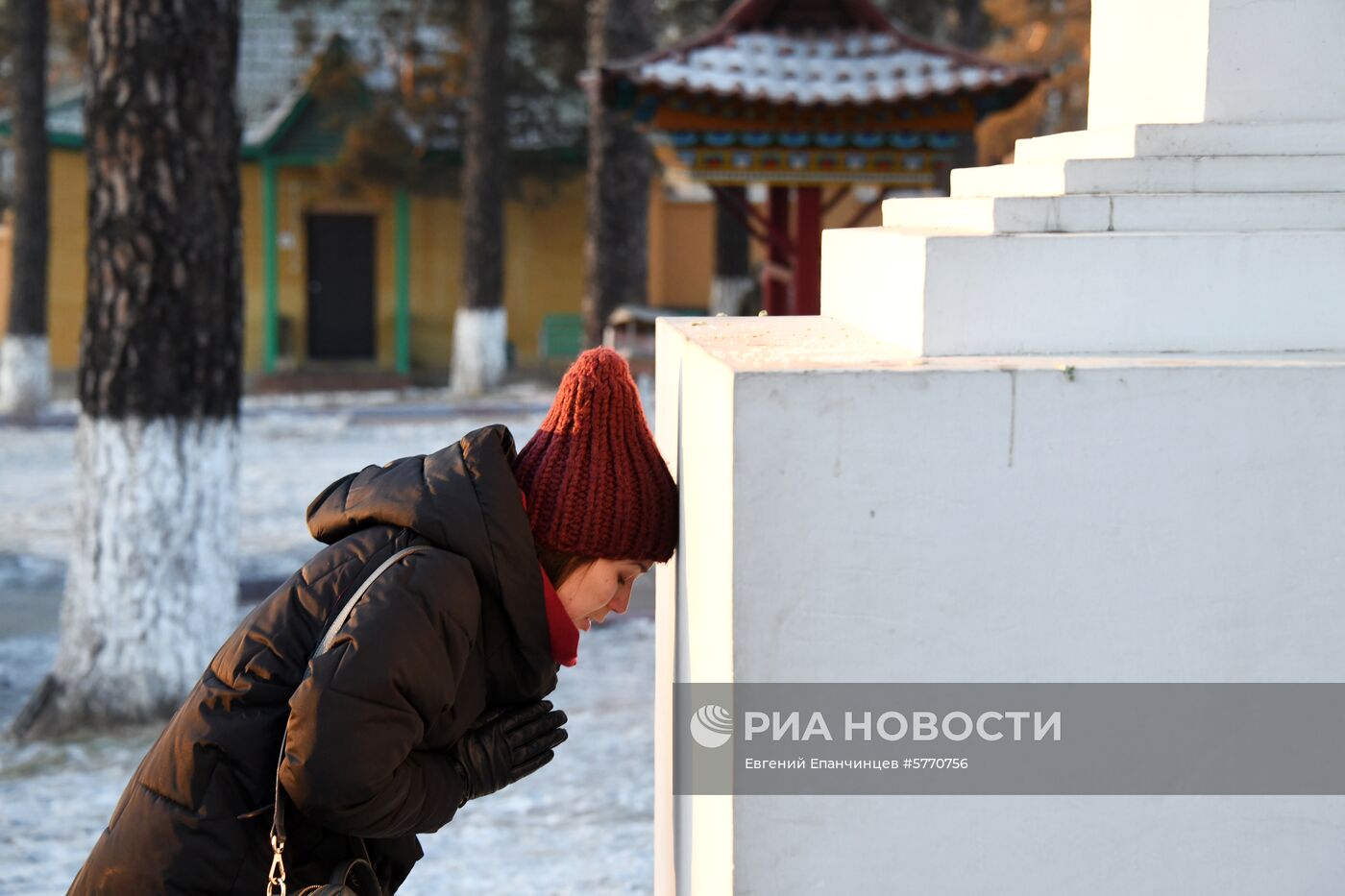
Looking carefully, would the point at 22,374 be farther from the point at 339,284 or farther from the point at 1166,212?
the point at 1166,212

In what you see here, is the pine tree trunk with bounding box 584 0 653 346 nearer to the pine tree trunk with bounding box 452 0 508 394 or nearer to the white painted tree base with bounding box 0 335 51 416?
Answer: the pine tree trunk with bounding box 452 0 508 394

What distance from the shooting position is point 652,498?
203 cm

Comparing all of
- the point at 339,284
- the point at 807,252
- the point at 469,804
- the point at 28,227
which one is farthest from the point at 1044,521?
the point at 339,284

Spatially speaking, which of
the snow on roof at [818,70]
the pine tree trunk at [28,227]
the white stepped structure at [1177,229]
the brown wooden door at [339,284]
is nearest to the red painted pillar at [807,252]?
the snow on roof at [818,70]

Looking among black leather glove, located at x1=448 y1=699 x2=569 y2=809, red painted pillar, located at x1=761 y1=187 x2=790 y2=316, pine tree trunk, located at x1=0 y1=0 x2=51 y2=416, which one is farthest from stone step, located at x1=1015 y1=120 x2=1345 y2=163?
pine tree trunk, located at x1=0 y1=0 x2=51 y2=416

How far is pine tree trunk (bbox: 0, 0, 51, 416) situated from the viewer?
1427 cm

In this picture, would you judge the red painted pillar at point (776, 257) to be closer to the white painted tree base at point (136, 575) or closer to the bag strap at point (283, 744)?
the white painted tree base at point (136, 575)

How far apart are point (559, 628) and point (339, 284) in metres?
18.4

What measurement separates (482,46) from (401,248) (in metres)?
3.82

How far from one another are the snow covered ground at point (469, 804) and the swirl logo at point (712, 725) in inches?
84.4

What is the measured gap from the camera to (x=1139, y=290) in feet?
6.19

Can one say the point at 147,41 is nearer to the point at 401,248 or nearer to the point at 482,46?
the point at 482,46

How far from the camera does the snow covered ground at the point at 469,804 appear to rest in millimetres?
4098

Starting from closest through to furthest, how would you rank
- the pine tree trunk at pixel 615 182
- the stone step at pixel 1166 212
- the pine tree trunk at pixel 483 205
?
the stone step at pixel 1166 212 < the pine tree trunk at pixel 615 182 < the pine tree trunk at pixel 483 205
